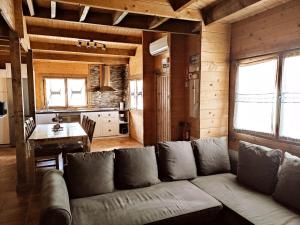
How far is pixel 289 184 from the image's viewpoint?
2104mm

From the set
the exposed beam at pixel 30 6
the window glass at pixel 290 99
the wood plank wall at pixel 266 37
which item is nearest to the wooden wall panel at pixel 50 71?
the exposed beam at pixel 30 6

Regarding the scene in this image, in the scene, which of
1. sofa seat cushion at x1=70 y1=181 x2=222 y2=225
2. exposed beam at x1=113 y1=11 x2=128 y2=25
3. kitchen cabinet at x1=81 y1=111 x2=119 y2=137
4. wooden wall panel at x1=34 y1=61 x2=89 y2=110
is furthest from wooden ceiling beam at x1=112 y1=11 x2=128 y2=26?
wooden wall panel at x1=34 y1=61 x2=89 y2=110

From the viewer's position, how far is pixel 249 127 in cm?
343

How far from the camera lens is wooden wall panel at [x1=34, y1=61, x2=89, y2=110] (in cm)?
709

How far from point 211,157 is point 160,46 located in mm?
2951

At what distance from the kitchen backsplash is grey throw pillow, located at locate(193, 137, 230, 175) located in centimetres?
531

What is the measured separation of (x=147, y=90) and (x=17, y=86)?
10.6 ft

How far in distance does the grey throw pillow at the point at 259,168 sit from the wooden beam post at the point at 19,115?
3.10 m

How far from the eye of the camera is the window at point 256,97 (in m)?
3.05

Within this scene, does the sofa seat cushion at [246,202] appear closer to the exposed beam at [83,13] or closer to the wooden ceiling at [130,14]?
the wooden ceiling at [130,14]

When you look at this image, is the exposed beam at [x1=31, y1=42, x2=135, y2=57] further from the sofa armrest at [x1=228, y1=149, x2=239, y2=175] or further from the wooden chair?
the sofa armrest at [x1=228, y1=149, x2=239, y2=175]

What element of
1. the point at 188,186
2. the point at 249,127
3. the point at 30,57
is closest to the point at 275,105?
the point at 249,127

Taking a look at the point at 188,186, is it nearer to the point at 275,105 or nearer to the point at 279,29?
the point at 275,105

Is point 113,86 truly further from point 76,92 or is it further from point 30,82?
point 30,82
